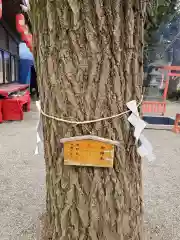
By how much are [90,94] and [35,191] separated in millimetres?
1705

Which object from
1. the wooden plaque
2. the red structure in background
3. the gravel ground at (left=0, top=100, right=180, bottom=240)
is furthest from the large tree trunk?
the red structure in background

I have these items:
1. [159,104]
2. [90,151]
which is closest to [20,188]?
[90,151]

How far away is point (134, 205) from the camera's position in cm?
115

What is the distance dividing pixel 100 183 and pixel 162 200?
4.80ft

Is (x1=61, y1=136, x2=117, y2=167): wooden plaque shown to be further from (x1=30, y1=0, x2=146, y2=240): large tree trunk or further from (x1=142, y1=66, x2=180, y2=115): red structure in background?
(x1=142, y1=66, x2=180, y2=115): red structure in background

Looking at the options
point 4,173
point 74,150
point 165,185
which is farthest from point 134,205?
point 4,173

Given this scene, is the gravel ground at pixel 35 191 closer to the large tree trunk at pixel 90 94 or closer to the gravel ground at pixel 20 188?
the gravel ground at pixel 20 188

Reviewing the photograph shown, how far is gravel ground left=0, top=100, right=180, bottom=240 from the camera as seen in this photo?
1.84m

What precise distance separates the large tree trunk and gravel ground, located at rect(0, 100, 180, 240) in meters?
0.78

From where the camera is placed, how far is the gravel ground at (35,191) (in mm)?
1837

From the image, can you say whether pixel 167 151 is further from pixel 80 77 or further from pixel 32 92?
pixel 32 92

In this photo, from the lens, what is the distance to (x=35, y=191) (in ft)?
7.86

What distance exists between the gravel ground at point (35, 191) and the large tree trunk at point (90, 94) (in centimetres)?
78

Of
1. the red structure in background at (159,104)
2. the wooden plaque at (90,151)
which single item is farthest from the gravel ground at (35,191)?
the red structure in background at (159,104)
